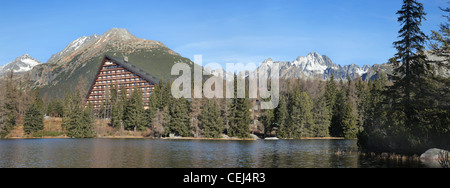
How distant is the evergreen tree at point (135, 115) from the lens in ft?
347

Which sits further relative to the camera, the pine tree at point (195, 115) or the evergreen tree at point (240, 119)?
the pine tree at point (195, 115)

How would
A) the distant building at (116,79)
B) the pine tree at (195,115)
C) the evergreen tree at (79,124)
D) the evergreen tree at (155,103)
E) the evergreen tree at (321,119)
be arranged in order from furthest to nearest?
the distant building at (116,79) → the evergreen tree at (155,103) → the evergreen tree at (321,119) → the evergreen tree at (79,124) → the pine tree at (195,115)

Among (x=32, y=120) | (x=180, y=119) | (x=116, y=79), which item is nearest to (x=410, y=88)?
(x=180, y=119)

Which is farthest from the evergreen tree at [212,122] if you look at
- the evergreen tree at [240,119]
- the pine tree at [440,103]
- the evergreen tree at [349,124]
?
the pine tree at [440,103]

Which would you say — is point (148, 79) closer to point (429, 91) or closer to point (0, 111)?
point (0, 111)

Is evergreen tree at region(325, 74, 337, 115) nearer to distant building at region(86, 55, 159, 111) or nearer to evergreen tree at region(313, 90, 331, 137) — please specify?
evergreen tree at region(313, 90, 331, 137)

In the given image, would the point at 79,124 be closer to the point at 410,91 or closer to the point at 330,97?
the point at 330,97

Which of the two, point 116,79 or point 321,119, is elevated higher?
point 116,79

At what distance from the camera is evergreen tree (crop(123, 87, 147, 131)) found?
10562cm

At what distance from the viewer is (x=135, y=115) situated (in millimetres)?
106000

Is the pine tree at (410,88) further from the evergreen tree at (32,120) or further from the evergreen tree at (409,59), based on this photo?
the evergreen tree at (32,120)

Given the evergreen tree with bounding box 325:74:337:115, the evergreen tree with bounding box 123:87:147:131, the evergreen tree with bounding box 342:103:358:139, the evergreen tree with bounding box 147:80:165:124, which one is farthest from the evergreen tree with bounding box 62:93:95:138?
the evergreen tree with bounding box 325:74:337:115
